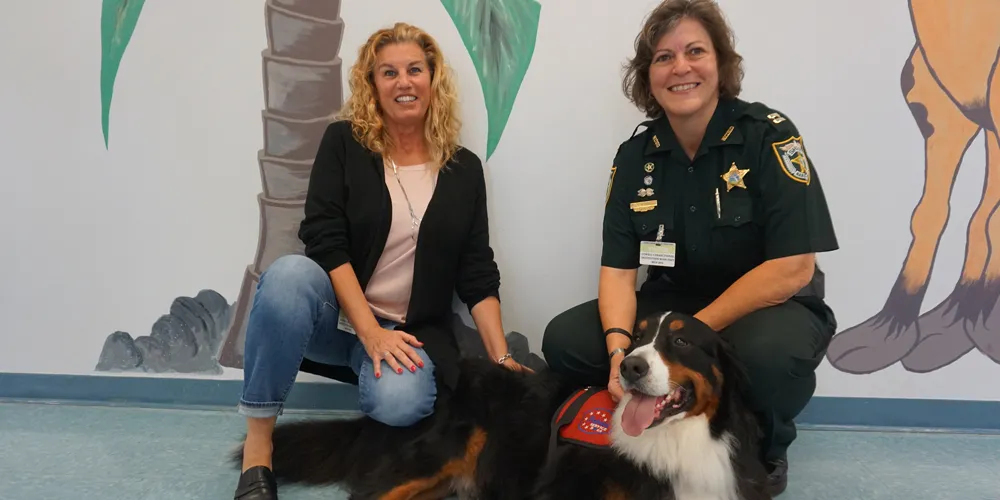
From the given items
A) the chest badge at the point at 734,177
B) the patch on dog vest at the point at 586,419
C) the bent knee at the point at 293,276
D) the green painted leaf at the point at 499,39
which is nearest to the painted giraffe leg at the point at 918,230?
the chest badge at the point at 734,177

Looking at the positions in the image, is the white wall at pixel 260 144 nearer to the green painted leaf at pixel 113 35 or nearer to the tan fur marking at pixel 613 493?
the green painted leaf at pixel 113 35

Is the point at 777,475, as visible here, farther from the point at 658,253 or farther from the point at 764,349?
the point at 658,253

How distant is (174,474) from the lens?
1.94 meters

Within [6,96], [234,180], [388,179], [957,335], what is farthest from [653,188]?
[6,96]

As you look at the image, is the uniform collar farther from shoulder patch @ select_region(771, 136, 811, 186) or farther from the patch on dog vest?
the patch on dog vest

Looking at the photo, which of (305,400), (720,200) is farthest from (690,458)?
(305,400)

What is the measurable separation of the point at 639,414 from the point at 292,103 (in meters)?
1.71

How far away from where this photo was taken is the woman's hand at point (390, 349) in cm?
173

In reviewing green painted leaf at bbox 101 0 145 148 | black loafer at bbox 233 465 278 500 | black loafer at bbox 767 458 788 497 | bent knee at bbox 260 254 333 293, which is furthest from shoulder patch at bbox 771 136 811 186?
green painted leaf at bbox 101 0 145 148

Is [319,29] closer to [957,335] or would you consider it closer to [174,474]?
[174,474]

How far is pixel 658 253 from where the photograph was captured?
1.87 meters

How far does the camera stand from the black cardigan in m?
1.90

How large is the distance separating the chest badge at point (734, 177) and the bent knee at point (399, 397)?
42.0 inches

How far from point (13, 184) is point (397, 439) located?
81.9 inches
